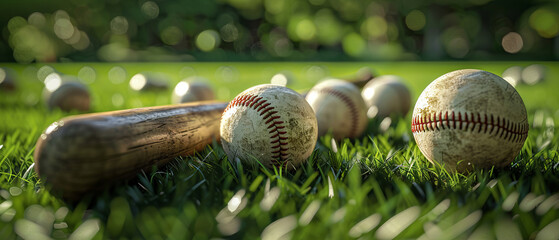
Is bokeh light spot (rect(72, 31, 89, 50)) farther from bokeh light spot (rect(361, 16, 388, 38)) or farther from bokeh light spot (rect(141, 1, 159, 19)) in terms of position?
bokeh light spot (rect(361, 16, 388, 38))

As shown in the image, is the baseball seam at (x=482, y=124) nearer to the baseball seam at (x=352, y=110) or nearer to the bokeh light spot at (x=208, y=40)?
the baseball seam at (x=352, y=110)

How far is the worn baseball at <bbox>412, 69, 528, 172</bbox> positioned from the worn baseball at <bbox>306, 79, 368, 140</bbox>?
112 centimetres

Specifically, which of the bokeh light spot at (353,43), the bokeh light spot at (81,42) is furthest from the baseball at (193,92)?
the bokeh light spot at (81,42)

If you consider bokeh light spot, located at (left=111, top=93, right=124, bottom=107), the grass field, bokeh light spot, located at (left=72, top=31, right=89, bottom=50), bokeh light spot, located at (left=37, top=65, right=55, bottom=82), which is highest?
the grass field

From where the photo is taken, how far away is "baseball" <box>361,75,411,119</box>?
14.6 ft

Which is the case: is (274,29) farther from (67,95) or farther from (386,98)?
(386,98)

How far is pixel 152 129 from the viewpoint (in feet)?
7.48

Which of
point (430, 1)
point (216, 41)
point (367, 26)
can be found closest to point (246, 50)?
point (216, 41)

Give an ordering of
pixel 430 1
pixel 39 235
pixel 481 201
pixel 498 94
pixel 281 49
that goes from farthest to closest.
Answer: pixel 281 49
pixel 430 1
pixel 498 94
pixel 481 201
pixel 39 235

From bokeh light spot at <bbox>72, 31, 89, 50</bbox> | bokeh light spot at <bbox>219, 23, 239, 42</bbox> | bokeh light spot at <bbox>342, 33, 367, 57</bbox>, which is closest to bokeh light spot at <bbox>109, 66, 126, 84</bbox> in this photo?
bokeh light spot at <bbox>342, 33, 367, 57</bbox>

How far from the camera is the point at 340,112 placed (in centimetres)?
348

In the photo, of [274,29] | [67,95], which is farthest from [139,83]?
[274,29]

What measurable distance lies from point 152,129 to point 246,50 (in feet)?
116

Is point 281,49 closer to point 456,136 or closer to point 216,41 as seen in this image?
point 216,41
